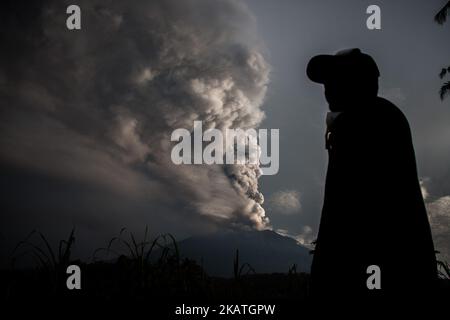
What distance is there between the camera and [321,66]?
2.47 meters

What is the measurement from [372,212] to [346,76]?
104 centimetres

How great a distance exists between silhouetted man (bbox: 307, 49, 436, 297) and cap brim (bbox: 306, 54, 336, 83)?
0.38 meters

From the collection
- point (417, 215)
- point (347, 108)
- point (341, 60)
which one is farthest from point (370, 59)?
point (417, 215)

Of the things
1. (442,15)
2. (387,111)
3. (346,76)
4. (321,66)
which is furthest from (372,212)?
(442,15)

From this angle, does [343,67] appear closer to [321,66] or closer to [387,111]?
[321,66]

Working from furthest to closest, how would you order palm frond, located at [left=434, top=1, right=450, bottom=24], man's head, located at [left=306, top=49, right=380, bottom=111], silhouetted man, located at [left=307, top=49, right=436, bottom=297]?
palm frond, located at [left=434, top=1, right=450, bottom=24] → man's head, located at [left=306, top=49, right=380, bottom=111] → silhouetted man, located at [left=307, top=49, right=436, bottom=297]

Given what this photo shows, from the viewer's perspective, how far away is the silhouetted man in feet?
6.22

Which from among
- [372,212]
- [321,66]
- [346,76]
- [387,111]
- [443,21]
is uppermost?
[443,21]

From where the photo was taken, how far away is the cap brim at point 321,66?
246 cm

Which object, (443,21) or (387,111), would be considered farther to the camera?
(443,21)

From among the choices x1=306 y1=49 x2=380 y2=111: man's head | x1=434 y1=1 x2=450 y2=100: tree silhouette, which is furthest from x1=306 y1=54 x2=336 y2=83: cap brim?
x1=434 y1=1 x2=450 y2=100: tree silhouette

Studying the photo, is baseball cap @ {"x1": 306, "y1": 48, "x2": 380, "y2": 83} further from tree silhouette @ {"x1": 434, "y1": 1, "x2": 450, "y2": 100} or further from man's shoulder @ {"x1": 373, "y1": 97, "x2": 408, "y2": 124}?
tree silhouette @ {"x1": 434, "y1": 1, "x2": 450, "y2": 100}

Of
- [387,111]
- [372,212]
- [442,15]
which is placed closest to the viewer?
[372,212]
